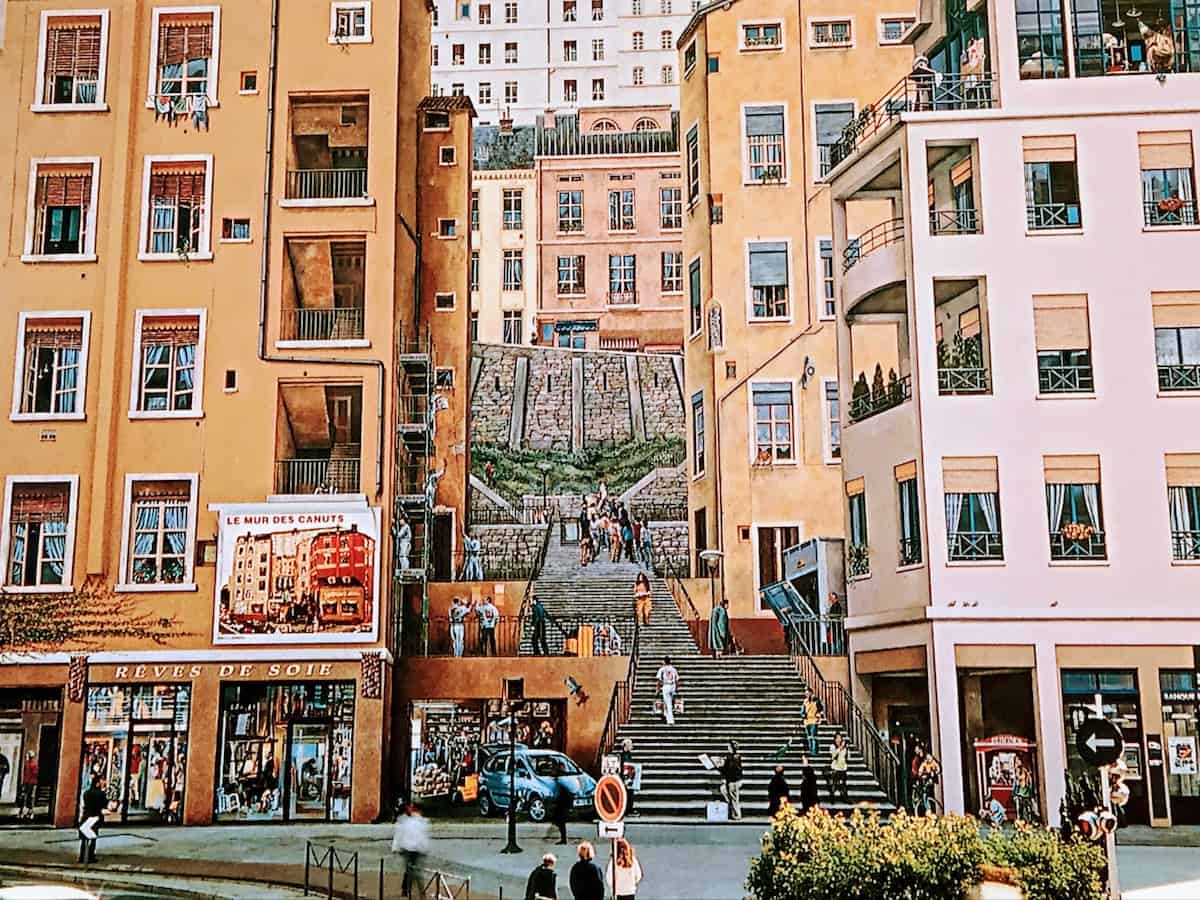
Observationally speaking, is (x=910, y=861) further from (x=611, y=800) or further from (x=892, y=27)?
(x=892, y=27)

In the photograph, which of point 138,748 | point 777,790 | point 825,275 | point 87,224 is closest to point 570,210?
point 825,275

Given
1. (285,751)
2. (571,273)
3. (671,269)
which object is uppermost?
(571,273)

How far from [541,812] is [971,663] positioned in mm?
9417

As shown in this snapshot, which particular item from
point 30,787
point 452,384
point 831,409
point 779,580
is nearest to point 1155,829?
point 779,580

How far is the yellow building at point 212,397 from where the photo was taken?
30453 mm

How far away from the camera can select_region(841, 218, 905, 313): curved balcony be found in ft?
101

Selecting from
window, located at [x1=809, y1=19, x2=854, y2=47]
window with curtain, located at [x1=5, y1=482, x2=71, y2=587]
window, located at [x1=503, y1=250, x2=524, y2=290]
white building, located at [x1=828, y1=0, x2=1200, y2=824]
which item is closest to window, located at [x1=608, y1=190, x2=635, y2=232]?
window, located at [x1=503, y1=250, x2=524, y2=290]

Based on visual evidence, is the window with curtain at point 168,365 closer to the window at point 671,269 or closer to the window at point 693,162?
the window at point 693,162

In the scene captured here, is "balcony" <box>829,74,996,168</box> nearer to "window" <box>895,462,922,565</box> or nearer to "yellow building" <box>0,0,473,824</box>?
"window" <box>895,462,922,565</box>

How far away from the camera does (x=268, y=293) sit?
106 feet

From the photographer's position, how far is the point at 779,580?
117 ft

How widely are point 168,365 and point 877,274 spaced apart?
54.3ft

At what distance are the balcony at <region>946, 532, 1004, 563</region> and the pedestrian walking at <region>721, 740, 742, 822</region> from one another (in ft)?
20.0

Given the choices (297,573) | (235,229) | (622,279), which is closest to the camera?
(297,573)
